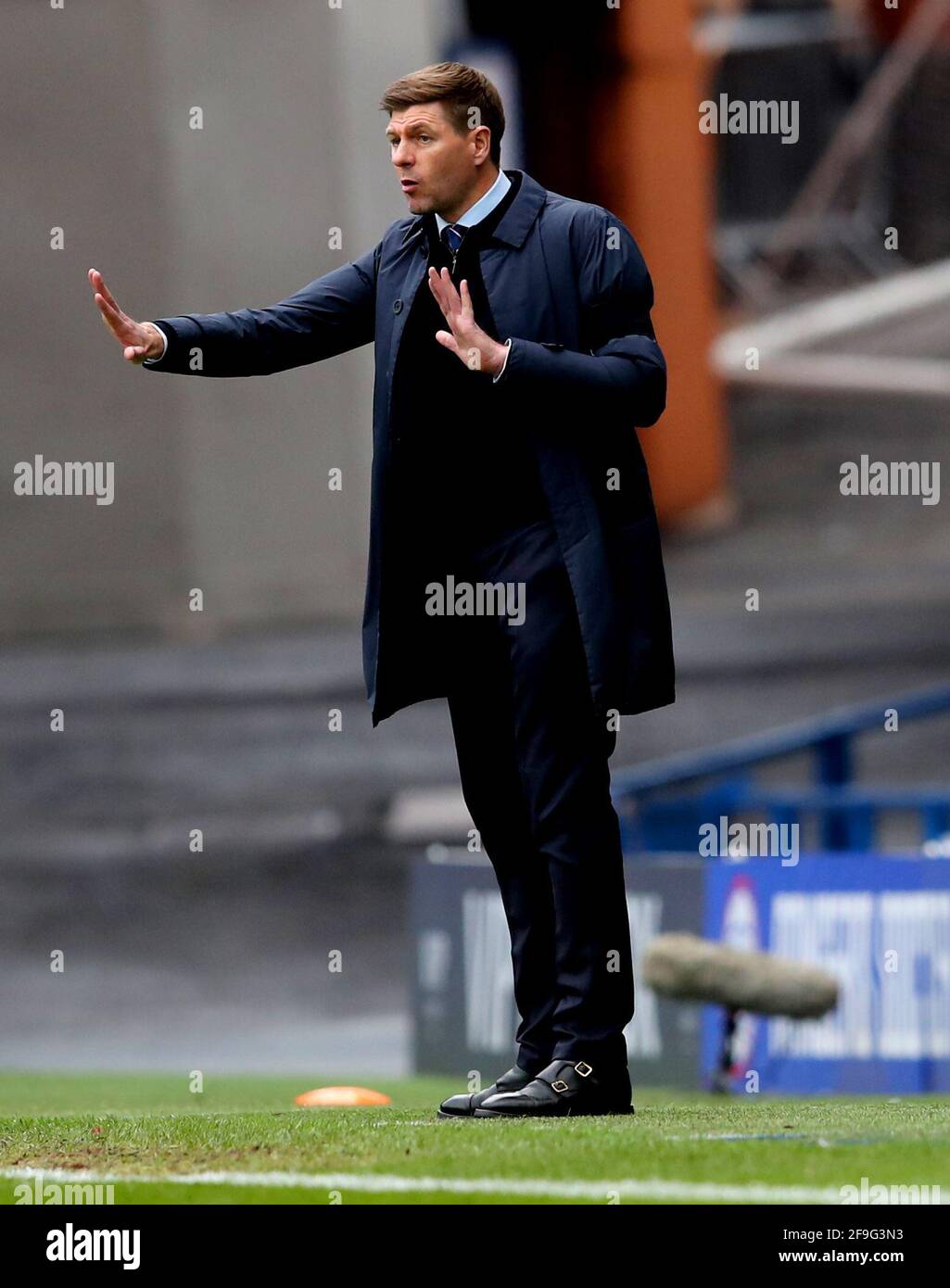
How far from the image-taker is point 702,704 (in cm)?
2383

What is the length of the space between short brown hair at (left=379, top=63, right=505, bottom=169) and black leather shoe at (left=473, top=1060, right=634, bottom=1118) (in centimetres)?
200

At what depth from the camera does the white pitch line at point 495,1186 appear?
442 cm

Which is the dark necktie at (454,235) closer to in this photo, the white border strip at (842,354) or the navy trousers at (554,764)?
the navy trousers at (554,764)

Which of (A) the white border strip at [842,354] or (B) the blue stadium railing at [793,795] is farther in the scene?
(A) the white border strip at [842,354]

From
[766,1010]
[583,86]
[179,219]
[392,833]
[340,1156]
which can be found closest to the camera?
[340,1156]

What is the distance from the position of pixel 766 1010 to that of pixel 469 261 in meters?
5.51

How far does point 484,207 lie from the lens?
216 inches

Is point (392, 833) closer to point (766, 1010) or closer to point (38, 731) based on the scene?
point (38, 731)

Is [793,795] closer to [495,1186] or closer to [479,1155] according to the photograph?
[479,1155]

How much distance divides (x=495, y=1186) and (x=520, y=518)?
5.09 ft

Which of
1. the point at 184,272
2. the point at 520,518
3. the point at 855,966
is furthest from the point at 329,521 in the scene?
the point at 520,518

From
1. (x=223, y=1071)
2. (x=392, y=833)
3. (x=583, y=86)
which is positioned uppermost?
(x=583, y=86)

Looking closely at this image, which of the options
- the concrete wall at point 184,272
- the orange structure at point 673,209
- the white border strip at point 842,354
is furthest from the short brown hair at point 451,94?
the white border strip at point 842,354

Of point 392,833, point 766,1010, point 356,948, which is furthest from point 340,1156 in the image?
point 392,833
